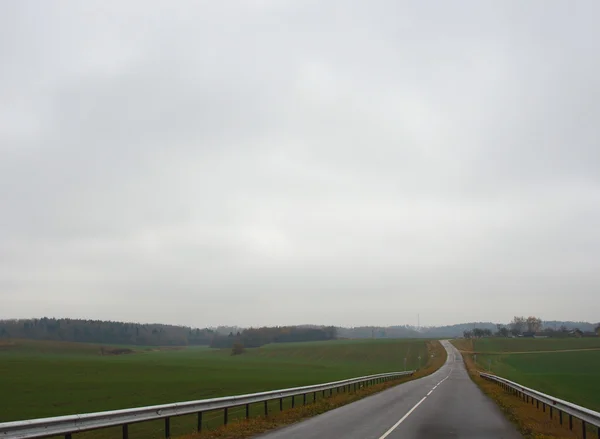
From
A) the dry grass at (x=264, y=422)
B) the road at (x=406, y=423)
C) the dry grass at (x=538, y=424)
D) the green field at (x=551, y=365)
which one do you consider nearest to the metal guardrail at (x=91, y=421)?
the dry grass at (x=264, y=422)

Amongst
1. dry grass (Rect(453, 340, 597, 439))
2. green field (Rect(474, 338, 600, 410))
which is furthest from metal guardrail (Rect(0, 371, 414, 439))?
green field (Rect(474, 338, 600, 410))

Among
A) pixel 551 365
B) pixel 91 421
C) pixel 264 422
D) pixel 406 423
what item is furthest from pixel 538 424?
pixel 551 365

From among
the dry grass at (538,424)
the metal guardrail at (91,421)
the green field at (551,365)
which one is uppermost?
the metal guardrail at (91,421)

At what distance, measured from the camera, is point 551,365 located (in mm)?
97188

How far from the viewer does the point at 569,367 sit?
93312mm

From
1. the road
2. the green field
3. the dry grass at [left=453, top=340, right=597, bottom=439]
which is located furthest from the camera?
the green field

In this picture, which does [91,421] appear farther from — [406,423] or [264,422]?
[406,423]

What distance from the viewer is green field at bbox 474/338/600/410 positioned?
47.5 meters

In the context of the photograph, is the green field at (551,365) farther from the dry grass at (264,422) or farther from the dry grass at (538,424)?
the dry grass at (264,422)

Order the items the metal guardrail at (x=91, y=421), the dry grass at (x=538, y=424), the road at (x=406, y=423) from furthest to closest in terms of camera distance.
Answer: the dry grass at (x=538, y=424), the road at (x=406, y=423), the metal guardrail at (x=91, y=421)

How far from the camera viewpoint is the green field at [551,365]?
47.5m

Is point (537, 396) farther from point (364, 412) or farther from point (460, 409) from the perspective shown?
point (364, 412)

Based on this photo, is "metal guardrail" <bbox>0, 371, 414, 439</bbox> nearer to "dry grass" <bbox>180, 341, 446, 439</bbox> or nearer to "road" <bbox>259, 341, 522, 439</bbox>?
"dry grass" <bbox>180, 341, 446, 439</bbox>

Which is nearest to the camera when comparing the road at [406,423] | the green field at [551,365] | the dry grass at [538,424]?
the road at [406,423]
